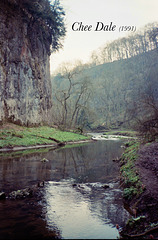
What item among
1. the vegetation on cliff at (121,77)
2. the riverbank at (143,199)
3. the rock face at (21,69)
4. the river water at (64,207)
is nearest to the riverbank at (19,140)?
the rock face at (21,69)

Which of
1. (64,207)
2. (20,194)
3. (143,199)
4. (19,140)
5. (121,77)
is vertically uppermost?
(121,77)

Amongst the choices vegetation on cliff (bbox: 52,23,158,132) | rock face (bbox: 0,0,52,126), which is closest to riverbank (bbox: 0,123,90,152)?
rock face (bbox: 0,0,52,126)

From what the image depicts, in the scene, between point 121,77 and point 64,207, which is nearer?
point 64,207

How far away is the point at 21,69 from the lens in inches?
1163

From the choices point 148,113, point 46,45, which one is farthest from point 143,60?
point 148,113

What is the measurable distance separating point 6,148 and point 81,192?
1323 centimetres

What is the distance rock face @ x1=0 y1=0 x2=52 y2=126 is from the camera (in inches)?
1021

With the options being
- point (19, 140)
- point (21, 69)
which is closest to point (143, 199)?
point (19, 140)

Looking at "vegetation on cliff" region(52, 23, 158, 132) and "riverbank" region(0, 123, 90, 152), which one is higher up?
"vegetation on cliff" region(52, 23, 158, 132)

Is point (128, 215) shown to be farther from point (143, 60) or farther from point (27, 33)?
point (143, 60)

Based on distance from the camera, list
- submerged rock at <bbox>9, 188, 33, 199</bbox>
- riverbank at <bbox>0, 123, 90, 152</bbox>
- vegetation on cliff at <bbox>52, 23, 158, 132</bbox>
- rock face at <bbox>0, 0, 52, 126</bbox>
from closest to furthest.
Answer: submerged rock at <bbox>9, 188, 33, 199</bbox> < riverbank at <bbox>0, 123, 90, 152</bbox> < rock face at <bbox>0, 0, 52, 126</bbox> < vegetation on cliff at <bbox>52, 23, 158, 132</bbox>

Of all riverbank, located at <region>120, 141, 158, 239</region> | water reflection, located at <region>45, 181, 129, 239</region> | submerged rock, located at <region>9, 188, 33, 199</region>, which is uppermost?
riverbank, located at <region>120, 141, 158, 239</region>

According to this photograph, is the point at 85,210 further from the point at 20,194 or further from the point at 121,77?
the point at 121,77

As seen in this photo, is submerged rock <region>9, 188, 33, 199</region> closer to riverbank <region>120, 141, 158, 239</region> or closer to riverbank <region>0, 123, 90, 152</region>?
riverbank <region>120, 141, 158, 239</region>
